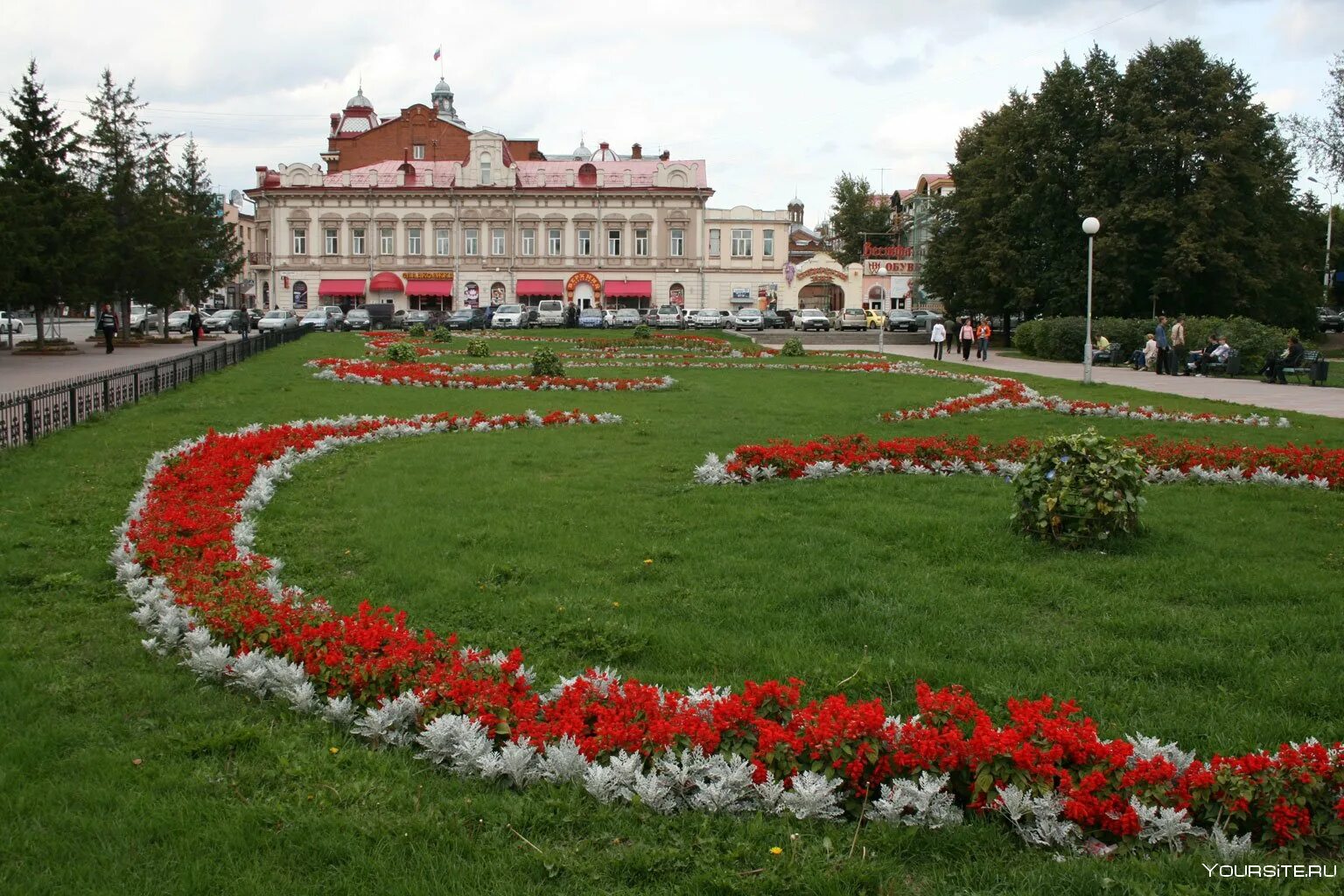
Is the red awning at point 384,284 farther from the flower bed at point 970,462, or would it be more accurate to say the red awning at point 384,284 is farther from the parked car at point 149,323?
the flower bed at point 970,462

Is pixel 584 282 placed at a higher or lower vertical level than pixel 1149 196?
lower

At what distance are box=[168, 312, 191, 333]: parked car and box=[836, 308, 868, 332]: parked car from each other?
115ft

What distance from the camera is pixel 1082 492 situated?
7789 mm

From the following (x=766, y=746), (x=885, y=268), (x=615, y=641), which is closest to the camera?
(x=766, y=746)

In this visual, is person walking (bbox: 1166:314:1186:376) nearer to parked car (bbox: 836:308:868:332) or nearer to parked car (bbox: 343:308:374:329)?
parked car (bbox: 836:308:868:332)

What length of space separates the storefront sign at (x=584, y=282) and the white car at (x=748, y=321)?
14.5 metres

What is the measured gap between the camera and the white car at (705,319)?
6122 cm

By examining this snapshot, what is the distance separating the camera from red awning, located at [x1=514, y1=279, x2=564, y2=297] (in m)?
73.8

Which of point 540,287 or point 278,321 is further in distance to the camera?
point 540,287

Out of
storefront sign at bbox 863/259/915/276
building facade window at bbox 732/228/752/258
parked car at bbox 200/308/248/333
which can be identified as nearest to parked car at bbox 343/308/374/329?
parked car at bbox 200/308/248/333

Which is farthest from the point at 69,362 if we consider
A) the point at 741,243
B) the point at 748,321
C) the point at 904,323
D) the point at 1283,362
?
the point at 741,243

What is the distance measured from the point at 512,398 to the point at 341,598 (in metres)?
13.1

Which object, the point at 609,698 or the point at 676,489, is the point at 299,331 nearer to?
the point at 676,489

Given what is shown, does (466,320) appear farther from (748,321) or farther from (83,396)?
(83,396)
